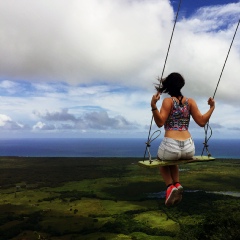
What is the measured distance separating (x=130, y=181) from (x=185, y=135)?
410 ft

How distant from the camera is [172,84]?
617 centimetres

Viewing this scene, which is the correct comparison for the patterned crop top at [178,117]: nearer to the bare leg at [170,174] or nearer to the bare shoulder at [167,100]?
the bare shoulder at [167,100]

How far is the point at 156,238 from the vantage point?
190ft

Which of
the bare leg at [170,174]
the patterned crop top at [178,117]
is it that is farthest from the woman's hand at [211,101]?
the bare leg at [170,174]

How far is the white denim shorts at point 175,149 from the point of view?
19.5 feet

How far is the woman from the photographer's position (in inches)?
235

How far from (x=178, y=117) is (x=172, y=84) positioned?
646 millimetres

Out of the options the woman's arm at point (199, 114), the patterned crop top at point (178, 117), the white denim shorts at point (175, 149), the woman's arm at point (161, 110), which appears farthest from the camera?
the woman's arm at point (199, 114)

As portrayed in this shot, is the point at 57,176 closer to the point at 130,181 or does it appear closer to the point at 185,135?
the point at 130,181

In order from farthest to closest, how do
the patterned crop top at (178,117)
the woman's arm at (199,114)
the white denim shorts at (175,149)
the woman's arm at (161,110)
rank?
the woman's arm at (199,114) → the patterned crop top at (178,117) → the white denim shorts at (175,149) → the woman's arm at (161,110)

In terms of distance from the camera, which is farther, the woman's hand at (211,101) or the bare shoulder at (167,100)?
the woman's hand at (211,101)

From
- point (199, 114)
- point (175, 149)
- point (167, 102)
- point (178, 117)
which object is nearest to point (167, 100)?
point (167, 102)

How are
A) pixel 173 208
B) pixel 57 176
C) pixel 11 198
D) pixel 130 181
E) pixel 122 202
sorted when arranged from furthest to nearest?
pixel 57 176, pixel 130 181, pixel 11 198, pixel 122 202, pixel 173 208

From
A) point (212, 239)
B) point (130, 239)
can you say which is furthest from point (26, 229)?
point (212, 239)
